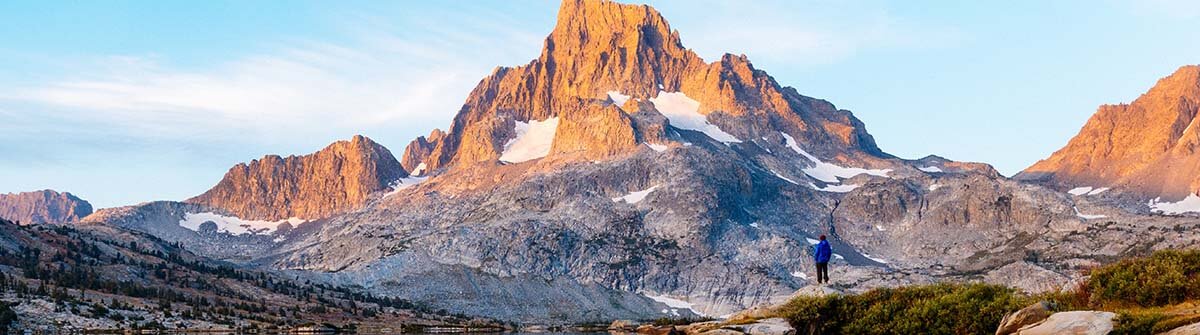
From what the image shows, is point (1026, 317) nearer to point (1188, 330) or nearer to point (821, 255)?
point (1188, 330)

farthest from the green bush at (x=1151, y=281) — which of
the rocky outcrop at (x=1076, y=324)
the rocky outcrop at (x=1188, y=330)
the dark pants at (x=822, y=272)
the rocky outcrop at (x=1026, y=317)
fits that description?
the dark pants at (x=822, y=272)

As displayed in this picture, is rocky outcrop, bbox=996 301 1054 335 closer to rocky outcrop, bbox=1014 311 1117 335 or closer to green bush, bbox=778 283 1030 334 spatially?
rocky outcrop, bbox=1014 311 1117 335

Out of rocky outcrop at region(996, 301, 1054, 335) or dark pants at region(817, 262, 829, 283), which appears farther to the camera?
dark pants at region(817, 262, 829, 283)

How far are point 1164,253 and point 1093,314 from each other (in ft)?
48.3

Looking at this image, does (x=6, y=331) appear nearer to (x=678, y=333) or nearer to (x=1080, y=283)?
(x=678, y=333)

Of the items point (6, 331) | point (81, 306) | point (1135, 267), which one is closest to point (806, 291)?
point (1135, 267)

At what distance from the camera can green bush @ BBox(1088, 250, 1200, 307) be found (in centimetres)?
6469

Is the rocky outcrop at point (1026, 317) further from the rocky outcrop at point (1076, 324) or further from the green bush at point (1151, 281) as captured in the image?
the green bush at point (1151, 281)

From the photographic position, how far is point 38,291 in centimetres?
19975

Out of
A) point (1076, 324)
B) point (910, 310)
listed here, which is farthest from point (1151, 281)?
point (910, 310)

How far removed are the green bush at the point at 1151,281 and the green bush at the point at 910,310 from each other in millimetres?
4781

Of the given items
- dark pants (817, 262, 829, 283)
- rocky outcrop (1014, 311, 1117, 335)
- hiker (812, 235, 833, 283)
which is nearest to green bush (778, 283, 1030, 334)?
dark pants (817, 262, 829, 283)

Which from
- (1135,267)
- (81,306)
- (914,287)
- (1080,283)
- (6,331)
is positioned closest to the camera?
(1135,267)

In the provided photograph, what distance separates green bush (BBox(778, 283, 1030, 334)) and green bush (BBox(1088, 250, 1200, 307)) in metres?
4.78
